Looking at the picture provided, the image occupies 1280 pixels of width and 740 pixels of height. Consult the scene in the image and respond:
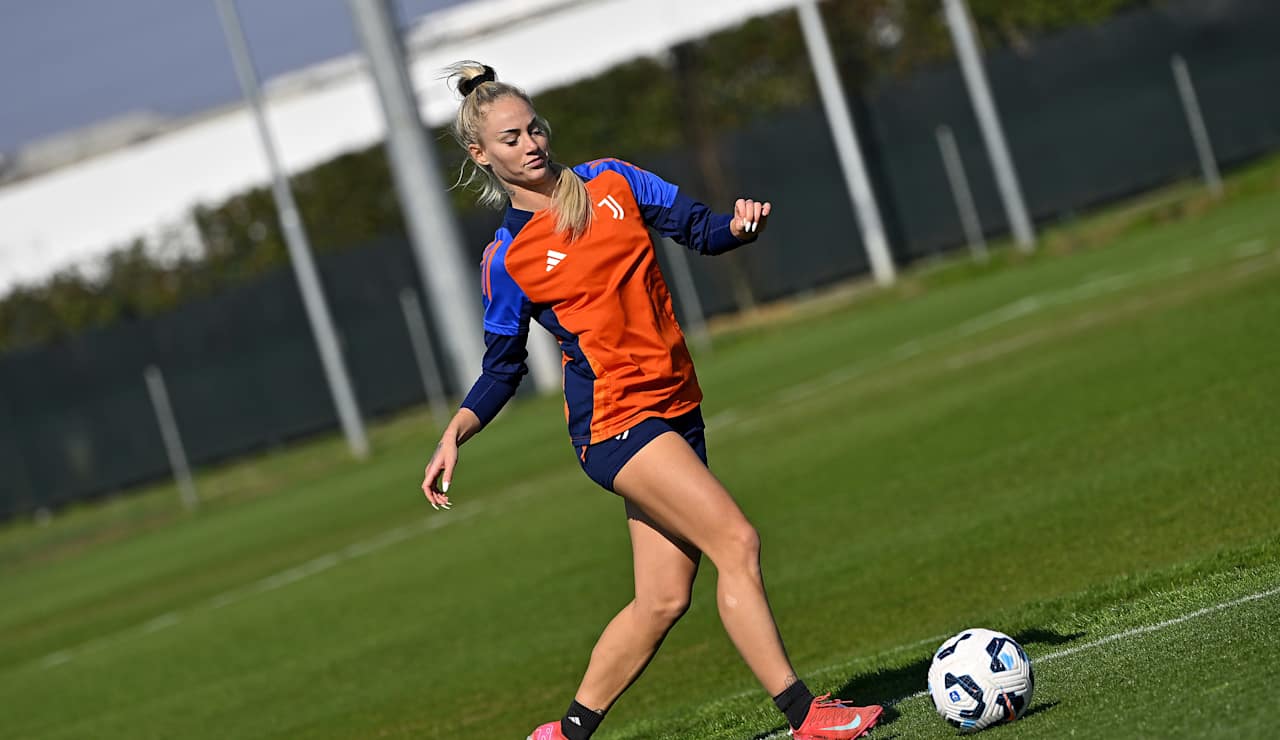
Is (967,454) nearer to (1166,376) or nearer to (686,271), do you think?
(1166,376)

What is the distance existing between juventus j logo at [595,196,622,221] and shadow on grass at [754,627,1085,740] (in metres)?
1.92

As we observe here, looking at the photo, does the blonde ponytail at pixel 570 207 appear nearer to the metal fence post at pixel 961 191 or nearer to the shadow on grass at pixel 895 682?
the shadow on grass at pixel 895 682

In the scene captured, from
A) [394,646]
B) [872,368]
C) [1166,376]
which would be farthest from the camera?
[872,368]

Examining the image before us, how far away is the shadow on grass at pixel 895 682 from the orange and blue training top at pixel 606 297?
1403mm

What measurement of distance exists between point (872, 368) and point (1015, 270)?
8.81 m

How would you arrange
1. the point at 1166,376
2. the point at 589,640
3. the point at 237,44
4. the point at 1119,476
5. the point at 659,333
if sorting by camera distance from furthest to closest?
1. the point at 237,44
2. the point at 1166,376
3. the point at 1119,476
4. the point at 589,640
5. the point at 659,333

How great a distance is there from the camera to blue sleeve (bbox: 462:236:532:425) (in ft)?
18.8

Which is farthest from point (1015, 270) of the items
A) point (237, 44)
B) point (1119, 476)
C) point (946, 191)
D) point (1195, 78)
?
point (1119, 476)

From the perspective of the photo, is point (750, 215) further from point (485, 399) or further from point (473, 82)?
point (485, 399)

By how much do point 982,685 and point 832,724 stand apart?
1.53 feet

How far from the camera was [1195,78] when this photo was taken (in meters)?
32.1

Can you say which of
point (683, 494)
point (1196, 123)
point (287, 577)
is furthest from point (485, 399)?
point (1196, 123)

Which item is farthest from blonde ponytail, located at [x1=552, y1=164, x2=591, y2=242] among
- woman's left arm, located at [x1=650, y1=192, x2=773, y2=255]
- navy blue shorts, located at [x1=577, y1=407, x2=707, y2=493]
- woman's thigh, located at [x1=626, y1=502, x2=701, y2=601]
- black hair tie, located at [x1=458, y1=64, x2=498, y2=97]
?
woman's thigh, located at [x1=626, y1=502, x2=701, y2=601]

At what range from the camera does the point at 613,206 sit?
570 centimetres
